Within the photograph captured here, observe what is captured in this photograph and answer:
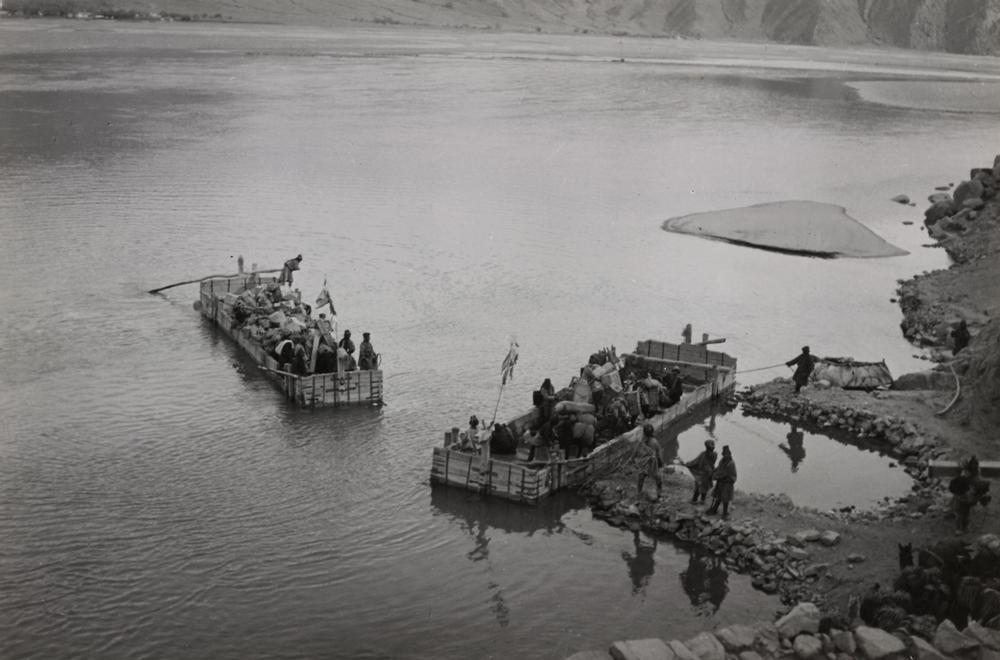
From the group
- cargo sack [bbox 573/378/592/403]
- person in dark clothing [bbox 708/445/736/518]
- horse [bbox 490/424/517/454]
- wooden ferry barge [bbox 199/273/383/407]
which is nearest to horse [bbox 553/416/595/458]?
horse [bbox 490/424/517/454]

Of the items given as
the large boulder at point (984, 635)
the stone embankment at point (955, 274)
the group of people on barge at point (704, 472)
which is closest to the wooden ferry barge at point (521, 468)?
the group of people on barge at point (704, 472)

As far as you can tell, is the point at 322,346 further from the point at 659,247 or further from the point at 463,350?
the point at 659,247

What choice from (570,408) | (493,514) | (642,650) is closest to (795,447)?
(570,408)

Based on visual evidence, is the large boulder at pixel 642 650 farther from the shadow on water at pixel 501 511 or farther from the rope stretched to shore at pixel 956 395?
the rope stretched to shore at pixel 956 395

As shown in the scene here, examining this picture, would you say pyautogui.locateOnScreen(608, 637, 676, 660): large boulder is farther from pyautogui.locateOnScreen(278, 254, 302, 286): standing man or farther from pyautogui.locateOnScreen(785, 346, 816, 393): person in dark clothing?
pyautogui.locateOnScreen(278, 254, 302, 286): standing man

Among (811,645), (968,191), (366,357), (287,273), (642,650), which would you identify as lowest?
(642,650)

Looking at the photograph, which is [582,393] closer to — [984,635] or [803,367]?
[803,367]
